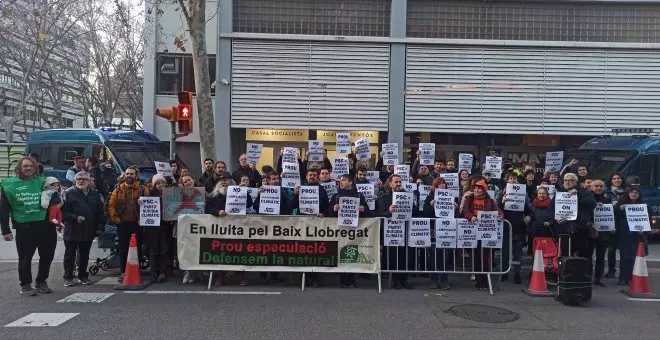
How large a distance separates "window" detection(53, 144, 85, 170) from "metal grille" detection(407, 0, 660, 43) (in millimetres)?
10400

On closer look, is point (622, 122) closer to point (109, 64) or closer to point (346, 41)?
point (346, 41)

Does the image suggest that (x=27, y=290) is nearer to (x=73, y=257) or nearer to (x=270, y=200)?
(x=73, y=257)

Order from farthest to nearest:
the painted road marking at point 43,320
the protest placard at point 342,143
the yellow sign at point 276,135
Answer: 1. the yellow sign at point 276,135
2. the protest placard at point 342,143
3. the painted road marking at point 43,320

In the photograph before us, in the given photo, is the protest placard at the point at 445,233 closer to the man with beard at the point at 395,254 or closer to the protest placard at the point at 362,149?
the man with beard at the point at 395,254

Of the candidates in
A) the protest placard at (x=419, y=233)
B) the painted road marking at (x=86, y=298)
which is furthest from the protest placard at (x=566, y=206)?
the painted road marking at (x=86, y=298)

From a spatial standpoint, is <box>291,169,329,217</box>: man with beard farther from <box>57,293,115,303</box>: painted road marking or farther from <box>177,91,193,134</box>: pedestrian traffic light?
<box>177,91,193,134</box>: pedestrian traffic light

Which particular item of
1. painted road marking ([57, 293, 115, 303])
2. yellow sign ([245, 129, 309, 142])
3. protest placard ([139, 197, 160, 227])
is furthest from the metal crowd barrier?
yellow sign ([245, 129, 309, 142])

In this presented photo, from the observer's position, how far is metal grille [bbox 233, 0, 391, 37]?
60.0ft

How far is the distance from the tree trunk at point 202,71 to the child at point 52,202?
5.68m

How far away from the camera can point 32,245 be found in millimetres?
8219

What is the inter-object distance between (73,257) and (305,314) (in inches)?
158

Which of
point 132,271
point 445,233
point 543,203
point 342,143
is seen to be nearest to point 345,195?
point 445,233

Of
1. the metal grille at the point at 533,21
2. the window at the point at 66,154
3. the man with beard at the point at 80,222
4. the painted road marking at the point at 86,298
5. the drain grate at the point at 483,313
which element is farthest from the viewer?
the metal grille at the point at 533,21

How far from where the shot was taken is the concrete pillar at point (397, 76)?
1820cm
